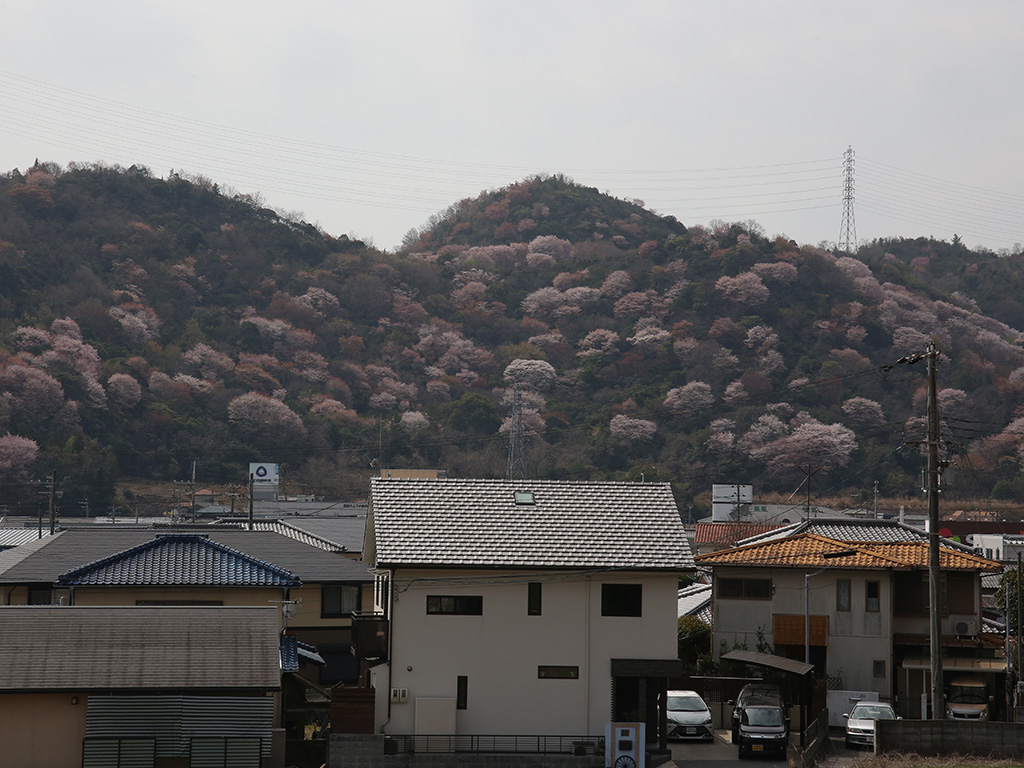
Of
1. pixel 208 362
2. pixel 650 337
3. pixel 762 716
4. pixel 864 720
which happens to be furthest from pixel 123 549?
pixel 650 337

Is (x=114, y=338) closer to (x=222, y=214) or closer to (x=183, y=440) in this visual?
(x=183, y=440)

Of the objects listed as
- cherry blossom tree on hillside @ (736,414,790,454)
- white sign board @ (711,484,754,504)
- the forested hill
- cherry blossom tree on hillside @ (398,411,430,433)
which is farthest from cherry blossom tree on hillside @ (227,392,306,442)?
cherry blossom tree on hillside @ (736,414,790,454)

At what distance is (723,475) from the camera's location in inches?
3875

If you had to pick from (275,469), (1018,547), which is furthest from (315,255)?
(1018,547)

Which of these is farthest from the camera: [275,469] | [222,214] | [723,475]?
[222,214]

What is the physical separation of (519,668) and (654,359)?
92183 millimetres

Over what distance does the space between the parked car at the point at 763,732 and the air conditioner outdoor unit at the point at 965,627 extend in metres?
11.5

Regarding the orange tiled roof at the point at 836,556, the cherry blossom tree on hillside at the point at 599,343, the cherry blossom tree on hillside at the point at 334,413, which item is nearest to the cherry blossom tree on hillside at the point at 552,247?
the cherry blossom tree on hillside at the point at 599,343

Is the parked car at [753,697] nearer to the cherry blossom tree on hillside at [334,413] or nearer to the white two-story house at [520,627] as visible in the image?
the white two-story house at [520,627]

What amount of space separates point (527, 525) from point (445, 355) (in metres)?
91.1

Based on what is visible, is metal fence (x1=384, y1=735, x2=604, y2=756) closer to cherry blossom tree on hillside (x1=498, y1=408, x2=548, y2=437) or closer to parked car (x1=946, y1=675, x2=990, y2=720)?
parked car (x1=946, y1=675, x2=990, y2=720)

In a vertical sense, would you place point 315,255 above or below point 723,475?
above

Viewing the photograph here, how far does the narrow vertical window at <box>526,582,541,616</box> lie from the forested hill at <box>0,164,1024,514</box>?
205 feet

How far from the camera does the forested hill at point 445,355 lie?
92812 millimetres
